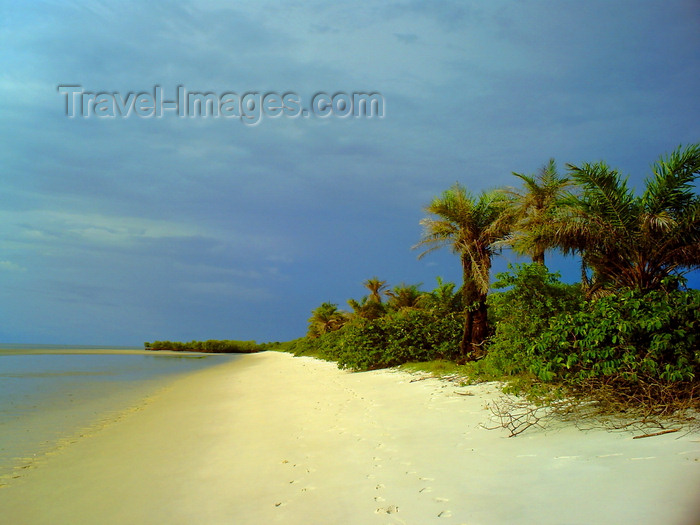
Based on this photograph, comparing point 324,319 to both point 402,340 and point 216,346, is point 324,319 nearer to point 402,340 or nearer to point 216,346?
point 402,340

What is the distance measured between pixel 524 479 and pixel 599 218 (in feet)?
20.1

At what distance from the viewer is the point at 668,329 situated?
20.5ft

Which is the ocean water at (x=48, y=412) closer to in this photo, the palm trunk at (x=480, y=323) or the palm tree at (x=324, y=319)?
the palm trunk at (x=480, y=323)

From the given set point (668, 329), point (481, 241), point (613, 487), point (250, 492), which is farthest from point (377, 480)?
point (481, 241)

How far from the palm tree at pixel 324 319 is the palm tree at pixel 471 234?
3133 centimetres

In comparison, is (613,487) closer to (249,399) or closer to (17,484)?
(17,484)

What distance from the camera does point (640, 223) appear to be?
8.40 metres

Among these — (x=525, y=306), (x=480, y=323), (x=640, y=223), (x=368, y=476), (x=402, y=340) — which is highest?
(x=640, y=223)

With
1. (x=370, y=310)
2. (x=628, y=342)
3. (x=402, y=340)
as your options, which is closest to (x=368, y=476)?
(x=628, y=342)

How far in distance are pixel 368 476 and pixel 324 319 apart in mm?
45752

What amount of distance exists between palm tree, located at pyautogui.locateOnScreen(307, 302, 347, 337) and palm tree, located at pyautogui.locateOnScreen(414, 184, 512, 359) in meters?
31.3

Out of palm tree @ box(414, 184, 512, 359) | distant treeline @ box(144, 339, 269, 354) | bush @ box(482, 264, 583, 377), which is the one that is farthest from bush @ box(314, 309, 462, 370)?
distant treeline @ box(144, 339, 269, 354)

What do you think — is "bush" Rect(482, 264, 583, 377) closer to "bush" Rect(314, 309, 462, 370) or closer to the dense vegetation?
the dense vegetation

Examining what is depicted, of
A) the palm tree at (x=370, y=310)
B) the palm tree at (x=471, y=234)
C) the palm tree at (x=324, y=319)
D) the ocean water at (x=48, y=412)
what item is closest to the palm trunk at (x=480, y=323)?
the palm tree at (x=471, y=234)
